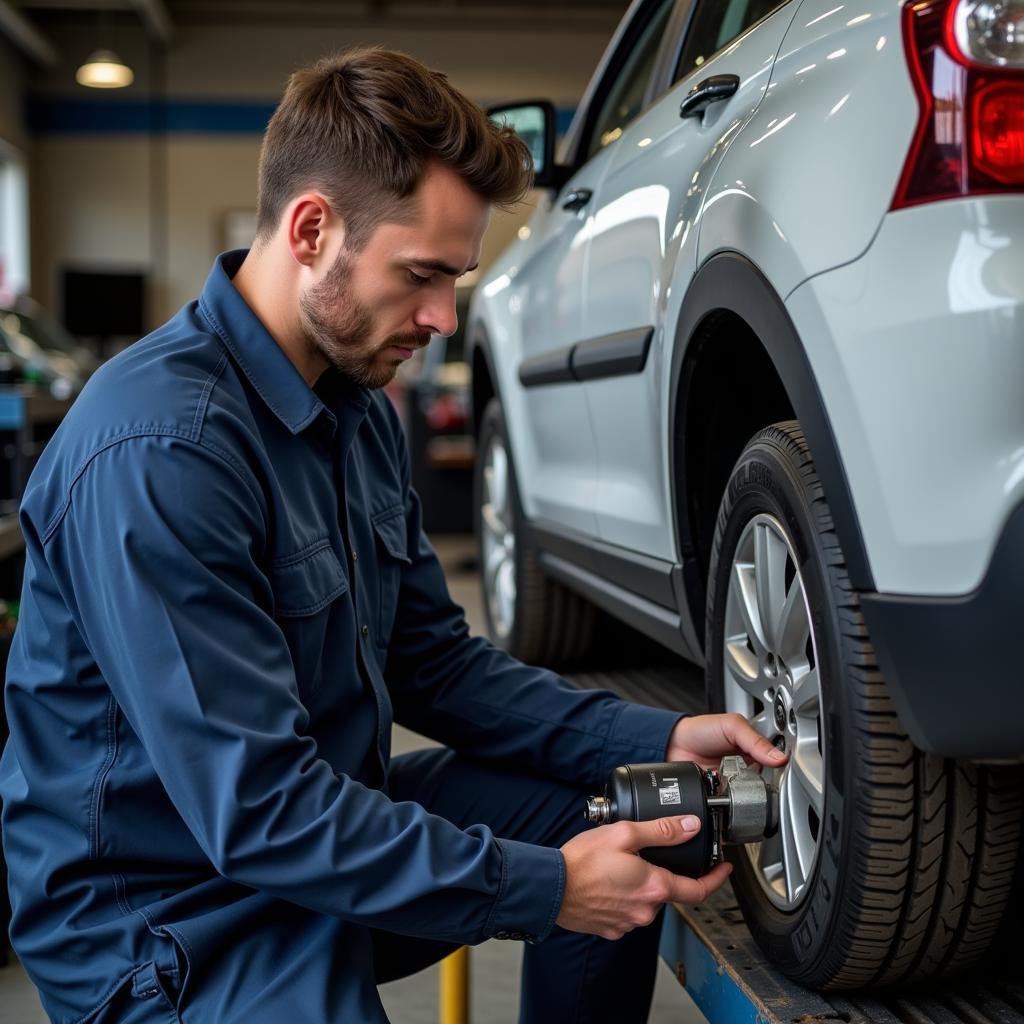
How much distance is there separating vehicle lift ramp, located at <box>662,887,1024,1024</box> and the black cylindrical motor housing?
0.47 feet

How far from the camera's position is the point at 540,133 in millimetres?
2428

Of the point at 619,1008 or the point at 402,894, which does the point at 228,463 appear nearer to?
the point at 402,894

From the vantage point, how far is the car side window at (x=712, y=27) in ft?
5.54

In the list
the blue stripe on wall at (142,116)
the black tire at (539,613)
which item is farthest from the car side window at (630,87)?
the blue stripe on wall at (142,116)

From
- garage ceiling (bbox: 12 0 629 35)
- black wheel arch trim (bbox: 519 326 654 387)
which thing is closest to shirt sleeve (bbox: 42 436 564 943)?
black wheel arch trim (bbox: 519 326 654 387)

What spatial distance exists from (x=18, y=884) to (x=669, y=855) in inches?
25.0

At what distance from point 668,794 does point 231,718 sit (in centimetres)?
43

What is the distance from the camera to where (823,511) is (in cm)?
114

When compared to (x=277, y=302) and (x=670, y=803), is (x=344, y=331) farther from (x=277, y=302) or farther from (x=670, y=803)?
(x=670, y=803)

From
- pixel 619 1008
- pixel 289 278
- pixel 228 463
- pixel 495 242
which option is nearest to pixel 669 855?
pixel 619 1008

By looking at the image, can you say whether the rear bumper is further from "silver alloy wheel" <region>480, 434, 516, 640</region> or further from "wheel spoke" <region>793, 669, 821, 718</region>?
"silver alloy wheel" <region>480, 434, 516, 640</region>

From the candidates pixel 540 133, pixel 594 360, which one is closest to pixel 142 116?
pixel 540 133

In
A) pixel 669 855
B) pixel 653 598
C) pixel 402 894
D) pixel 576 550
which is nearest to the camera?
pixel 402 894

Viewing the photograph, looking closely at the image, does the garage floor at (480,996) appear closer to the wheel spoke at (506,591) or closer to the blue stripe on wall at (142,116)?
the wheel spoke at (506,591)
